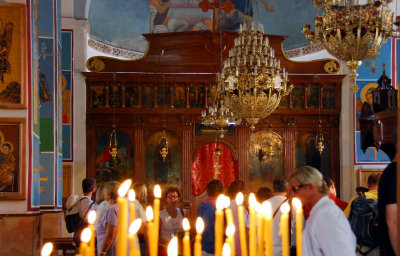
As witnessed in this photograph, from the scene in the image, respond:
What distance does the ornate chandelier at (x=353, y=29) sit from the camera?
6.30m

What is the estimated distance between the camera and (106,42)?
17188 mm

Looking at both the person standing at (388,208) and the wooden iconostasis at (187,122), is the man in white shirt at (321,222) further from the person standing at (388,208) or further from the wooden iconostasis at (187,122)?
the wooden iconostasis at (187,122)

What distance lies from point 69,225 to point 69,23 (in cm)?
969

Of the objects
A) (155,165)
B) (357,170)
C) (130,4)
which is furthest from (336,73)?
(130,4)

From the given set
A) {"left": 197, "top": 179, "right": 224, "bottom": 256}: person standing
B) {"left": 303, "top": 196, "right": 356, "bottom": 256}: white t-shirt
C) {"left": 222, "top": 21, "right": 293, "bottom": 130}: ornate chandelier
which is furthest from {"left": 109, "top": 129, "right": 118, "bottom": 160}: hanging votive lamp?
{"left": 303, "top": 196, "right": 356, "bottom": 256}: white t-shirt

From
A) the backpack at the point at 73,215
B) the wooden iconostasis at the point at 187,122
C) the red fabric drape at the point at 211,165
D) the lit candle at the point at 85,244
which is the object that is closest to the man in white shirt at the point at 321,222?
the lit candle at the point at 85,244

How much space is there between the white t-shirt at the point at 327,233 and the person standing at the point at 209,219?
2570 millimetres

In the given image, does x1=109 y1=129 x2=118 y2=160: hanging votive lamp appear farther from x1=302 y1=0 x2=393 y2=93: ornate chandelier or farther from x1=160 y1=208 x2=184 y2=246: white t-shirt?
x1=302 y1=0 x2=393 y2=93: ornate chandelier

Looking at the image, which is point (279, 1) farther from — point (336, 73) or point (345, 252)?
point (345, 252)

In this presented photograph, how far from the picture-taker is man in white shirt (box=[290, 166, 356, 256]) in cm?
Answer: 300

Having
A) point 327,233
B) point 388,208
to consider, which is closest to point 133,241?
point 327,233

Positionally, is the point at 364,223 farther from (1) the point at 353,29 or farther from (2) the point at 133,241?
(2) the point at 133,241

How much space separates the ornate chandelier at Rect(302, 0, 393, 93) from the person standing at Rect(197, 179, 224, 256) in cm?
216

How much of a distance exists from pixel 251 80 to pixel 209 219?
2.82 metres
